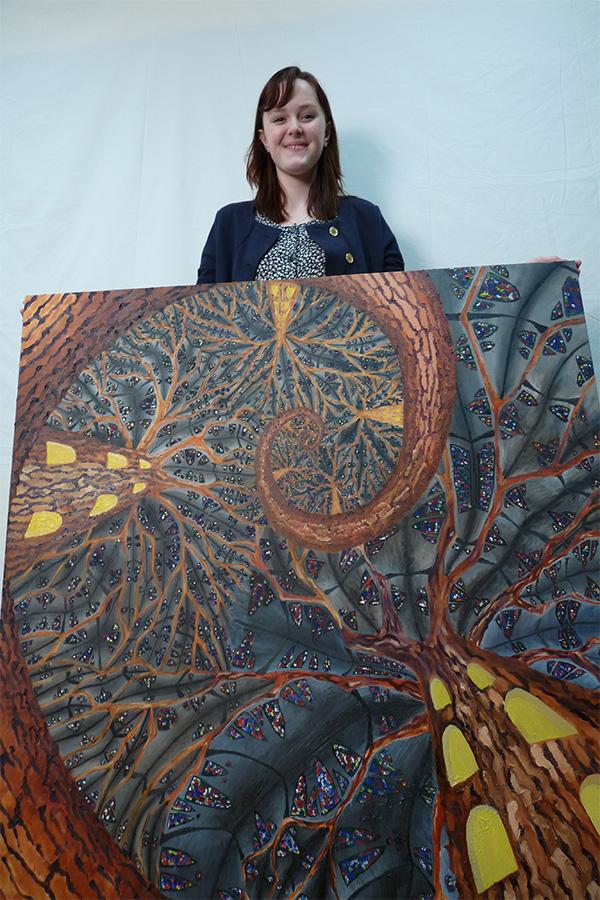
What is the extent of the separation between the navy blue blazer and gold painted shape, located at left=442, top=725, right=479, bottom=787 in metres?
0.73

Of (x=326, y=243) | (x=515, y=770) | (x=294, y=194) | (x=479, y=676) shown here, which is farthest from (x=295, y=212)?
(x=515, y=770)

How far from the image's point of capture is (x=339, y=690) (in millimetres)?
980

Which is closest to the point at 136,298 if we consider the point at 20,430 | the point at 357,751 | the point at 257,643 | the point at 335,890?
the point at 20,430

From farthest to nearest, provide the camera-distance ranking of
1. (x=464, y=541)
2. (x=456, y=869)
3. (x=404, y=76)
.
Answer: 1. (x=404, y=76)
2. (x=464, y=541)
3. (x=456, y=869)

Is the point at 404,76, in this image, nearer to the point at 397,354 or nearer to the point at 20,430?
the point at 397,354

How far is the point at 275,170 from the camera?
150cm

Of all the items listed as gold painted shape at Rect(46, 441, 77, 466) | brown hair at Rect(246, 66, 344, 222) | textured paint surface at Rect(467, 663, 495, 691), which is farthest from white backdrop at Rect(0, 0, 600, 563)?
textured paint surface at Rect(467, 663, 495, 691)

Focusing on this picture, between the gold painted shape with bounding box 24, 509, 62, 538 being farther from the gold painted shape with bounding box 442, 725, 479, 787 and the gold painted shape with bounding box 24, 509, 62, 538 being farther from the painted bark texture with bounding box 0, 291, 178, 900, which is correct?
the gold painted shape with bounding box 442, 725, 479, 787

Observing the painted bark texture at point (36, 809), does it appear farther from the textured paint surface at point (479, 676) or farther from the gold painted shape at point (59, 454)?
the textured paint surface at point (479, 676)

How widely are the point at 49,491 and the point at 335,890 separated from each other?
0.59 m

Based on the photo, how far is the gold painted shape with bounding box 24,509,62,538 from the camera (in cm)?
109

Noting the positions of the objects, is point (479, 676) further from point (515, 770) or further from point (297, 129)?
point (297, 129)

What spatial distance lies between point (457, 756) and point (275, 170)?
1.03 meters

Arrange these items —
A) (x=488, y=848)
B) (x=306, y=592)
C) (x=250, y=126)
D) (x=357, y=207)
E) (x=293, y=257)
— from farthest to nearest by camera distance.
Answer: (x=250, y=126) < (x=357, y=207) < (x=293, y=257) < (x=306, y=592) < (x=488, y=848)
